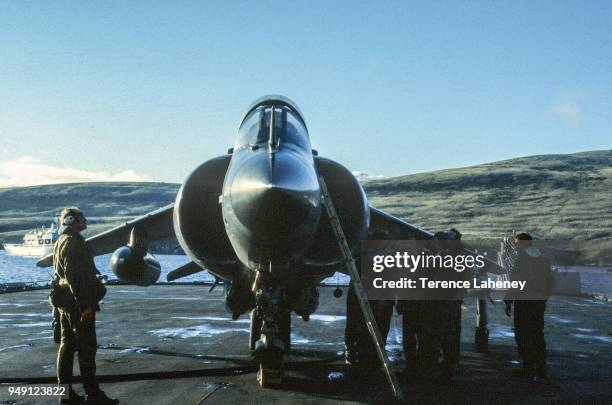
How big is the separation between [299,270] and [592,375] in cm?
488

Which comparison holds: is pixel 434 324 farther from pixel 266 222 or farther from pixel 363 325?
pixel 266 222

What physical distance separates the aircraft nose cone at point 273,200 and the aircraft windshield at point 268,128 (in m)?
1.42

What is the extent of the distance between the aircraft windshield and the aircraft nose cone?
4.67 feet

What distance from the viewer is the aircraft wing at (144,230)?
33.4ft

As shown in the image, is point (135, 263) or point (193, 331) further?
point (193, 331)

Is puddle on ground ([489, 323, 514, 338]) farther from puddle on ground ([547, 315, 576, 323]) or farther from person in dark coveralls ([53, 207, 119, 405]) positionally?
person in dark coveralls ([53, 207, 119, 405])

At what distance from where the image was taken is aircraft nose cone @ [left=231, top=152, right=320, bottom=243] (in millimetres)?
5469

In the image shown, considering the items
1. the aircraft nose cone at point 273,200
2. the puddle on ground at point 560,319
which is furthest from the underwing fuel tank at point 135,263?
the puddle on ground at point 560,319

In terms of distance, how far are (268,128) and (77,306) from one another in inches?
127

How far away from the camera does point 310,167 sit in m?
6.37

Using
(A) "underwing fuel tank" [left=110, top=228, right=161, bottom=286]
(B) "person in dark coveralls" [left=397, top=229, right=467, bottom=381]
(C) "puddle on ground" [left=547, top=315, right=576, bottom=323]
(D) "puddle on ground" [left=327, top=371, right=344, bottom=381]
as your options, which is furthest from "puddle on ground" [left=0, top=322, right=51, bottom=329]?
(C) "puddle on ground" [left=547, top=315, right=576, bottom=323]

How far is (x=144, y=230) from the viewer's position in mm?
9953

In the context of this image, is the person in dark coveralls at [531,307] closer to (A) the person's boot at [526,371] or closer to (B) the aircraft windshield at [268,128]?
(A) the person's boot at [526,371]

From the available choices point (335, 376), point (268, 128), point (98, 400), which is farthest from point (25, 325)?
point (268, 128)
